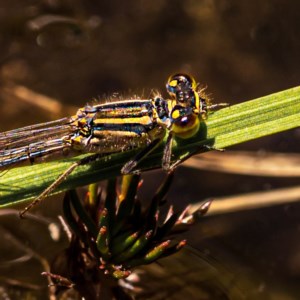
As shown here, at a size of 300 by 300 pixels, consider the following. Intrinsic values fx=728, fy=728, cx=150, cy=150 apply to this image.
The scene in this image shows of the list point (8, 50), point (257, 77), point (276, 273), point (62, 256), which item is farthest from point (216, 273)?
point (8, 50)

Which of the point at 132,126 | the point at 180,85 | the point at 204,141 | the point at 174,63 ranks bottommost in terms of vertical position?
the point at 204,141

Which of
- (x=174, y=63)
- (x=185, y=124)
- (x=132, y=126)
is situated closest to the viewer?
(x=185, y=124)

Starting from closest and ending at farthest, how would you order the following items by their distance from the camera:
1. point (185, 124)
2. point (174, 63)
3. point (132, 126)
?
1. point (185, 124)
2. point (132, 126)
3. point (174, 63)

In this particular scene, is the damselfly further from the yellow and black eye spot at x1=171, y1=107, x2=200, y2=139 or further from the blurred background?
the blurred background

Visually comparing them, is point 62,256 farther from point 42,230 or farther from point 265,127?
point 265,127

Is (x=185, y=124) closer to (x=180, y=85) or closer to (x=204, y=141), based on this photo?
(x=204, y=141)

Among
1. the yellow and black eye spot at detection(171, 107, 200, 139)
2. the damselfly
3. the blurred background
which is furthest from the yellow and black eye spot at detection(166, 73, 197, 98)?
the blurred background

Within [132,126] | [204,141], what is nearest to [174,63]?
[132,126]
